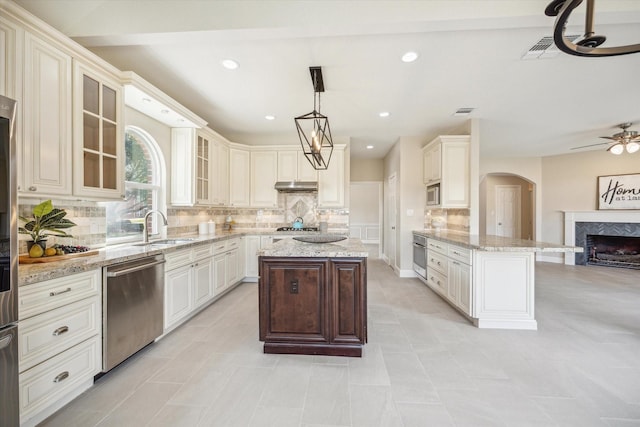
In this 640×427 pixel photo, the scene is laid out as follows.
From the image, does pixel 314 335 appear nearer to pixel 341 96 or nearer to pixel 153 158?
pixel 341 96

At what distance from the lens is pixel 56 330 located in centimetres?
161

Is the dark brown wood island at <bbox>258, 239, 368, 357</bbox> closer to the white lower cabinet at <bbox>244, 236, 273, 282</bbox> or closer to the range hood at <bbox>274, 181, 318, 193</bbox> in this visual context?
the white lower cabinet at <bbox>244, 236, 273, 282</bbox>

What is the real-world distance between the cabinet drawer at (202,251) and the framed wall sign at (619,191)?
868cm

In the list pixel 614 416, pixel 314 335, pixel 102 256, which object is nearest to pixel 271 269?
pixel 314 335

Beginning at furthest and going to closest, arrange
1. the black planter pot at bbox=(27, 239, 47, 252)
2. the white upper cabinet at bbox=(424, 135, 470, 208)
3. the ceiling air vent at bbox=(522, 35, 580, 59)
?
the white upper cabinet at bbox=(424, 135, 470, 208) < the ceiling air vent at bbox=(522, 35, 580, 59) < the black planter pot at bbox=(27, 239, 47, 252)

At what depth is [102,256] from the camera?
2.04 metres

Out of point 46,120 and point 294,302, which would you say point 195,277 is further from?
point 46,120

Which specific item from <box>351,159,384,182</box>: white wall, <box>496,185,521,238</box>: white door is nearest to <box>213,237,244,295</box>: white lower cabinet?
<box>351,159,384,182</box>: white wall

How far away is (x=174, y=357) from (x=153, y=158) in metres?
2.57

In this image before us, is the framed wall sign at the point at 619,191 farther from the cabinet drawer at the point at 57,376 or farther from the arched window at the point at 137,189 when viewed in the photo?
the cabinet drawer at the point at 57,376

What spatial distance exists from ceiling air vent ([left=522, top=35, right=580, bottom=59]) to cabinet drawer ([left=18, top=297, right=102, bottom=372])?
13.6ft

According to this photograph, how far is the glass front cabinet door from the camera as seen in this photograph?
81.2 inches

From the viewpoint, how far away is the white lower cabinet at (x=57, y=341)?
57.5 inches

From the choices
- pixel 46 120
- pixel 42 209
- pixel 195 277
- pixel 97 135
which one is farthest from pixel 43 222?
pixel 195 277
